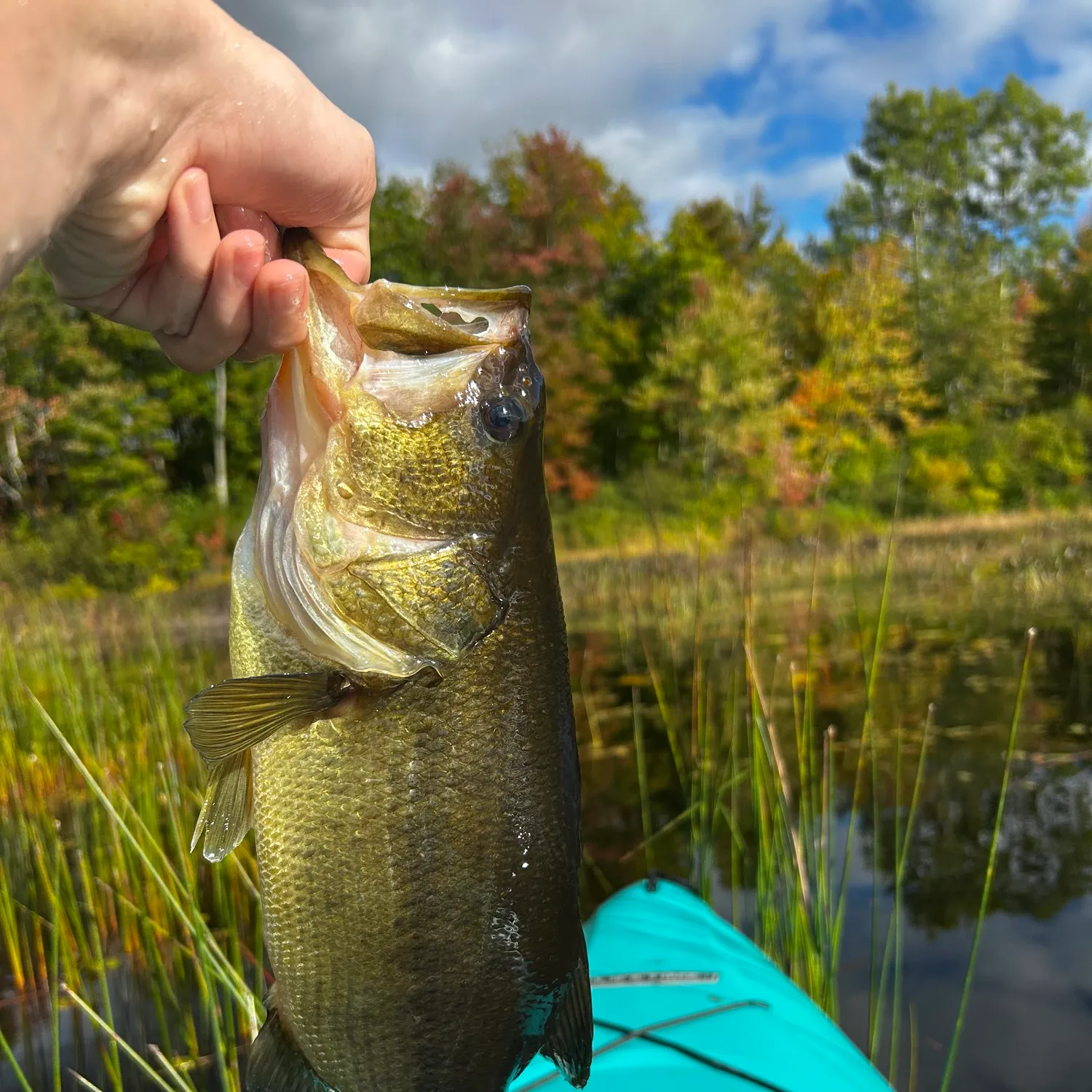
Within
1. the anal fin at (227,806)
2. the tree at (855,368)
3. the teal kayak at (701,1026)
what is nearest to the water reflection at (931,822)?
the teal kayak at (701,1026)

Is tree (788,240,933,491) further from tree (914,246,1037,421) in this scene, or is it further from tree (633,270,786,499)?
tree (914,246,1037,421)

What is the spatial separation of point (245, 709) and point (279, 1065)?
23.2 inches

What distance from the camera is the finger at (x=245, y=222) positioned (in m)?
1.45

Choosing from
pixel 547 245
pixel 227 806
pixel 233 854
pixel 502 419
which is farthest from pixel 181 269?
pixel 547 245

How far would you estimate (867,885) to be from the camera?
511cm

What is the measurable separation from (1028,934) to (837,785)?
1.88m

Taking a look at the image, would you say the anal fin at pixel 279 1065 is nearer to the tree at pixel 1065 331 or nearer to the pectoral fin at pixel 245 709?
the pectoral fin at pixel 245 709

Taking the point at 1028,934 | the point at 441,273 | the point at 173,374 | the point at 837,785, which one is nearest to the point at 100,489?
the point at 173,374

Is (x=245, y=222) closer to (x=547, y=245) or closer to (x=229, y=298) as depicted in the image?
(x=229, y=298)

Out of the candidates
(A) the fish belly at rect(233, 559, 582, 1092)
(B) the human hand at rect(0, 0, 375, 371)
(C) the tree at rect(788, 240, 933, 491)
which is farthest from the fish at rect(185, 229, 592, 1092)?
(C) the tree at rect(788, 240, 933, 491)

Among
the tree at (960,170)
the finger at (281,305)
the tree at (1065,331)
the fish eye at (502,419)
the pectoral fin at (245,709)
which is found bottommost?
the pectoral fin at (245,709)

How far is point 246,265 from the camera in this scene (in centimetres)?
137

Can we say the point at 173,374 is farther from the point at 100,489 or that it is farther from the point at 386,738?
the point at 386,738

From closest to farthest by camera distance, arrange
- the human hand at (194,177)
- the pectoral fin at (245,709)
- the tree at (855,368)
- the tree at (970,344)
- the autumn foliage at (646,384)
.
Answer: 1. the human hand at (194,177)
2. the pectoral fin at (245,709)
3. the autumn foliage at (646,384)
4. the tree at (855,368)
5. the tree at (970,344)
